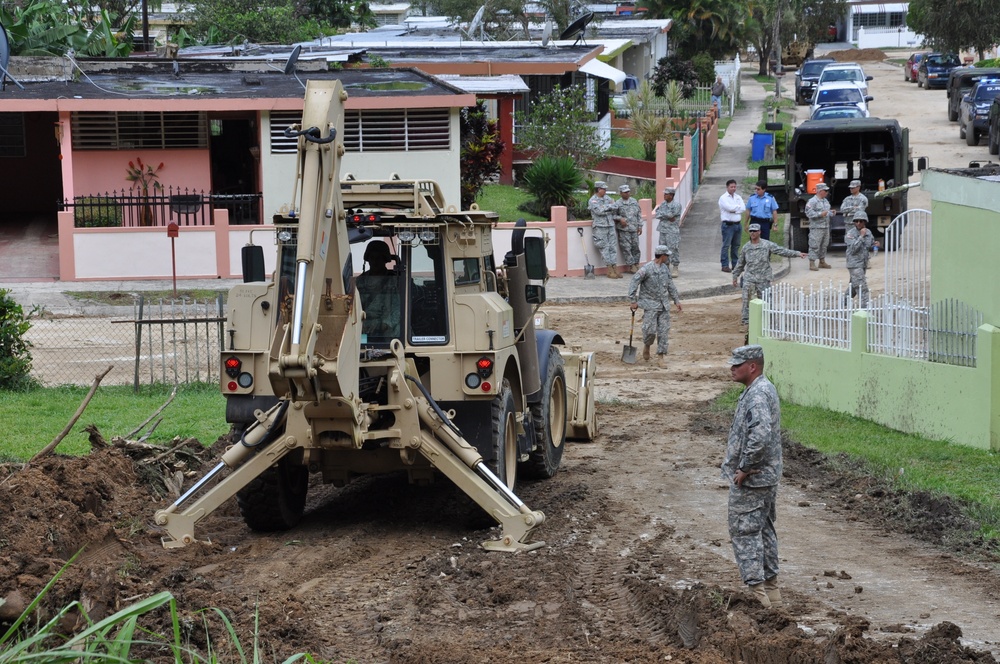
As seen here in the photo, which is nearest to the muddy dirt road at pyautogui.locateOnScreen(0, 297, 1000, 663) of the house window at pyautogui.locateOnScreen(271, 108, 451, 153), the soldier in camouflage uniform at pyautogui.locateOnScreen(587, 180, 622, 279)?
the soldier in camouflage uniform at pyautogui.locateOnScreen(587, 180, 622, 279)

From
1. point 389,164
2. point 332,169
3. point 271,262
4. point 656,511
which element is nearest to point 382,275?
point 332,169

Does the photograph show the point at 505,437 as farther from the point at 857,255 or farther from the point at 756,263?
the point at 857,255

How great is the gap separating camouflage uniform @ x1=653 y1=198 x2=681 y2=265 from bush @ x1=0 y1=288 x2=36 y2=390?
12690mm

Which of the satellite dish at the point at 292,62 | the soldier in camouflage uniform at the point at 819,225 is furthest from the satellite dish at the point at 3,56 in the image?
the soldier in camouflage uniform at the point at 819,225

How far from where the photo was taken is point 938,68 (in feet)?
177

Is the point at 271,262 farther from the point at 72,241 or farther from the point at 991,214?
the point at 991,214

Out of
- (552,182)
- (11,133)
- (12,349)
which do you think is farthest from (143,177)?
(12,349)

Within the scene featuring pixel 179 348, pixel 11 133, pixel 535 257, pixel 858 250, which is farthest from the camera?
pixel 11 133

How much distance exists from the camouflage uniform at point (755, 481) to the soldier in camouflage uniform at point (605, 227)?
16.9m

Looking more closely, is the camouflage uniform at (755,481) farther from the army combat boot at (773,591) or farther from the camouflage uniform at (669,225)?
the camouflage uniform at (669,225)

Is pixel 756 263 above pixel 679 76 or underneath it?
underneath

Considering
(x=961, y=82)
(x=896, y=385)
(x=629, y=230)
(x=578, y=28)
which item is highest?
(x=578, y=28)

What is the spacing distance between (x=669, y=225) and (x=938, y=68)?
3351cm

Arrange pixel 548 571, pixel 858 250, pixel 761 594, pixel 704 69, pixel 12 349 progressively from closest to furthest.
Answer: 1. pixel 761 594
2. pixel 548 571
3. pixel 12 349
4. pixel 858 250
5. pixel 704 69
